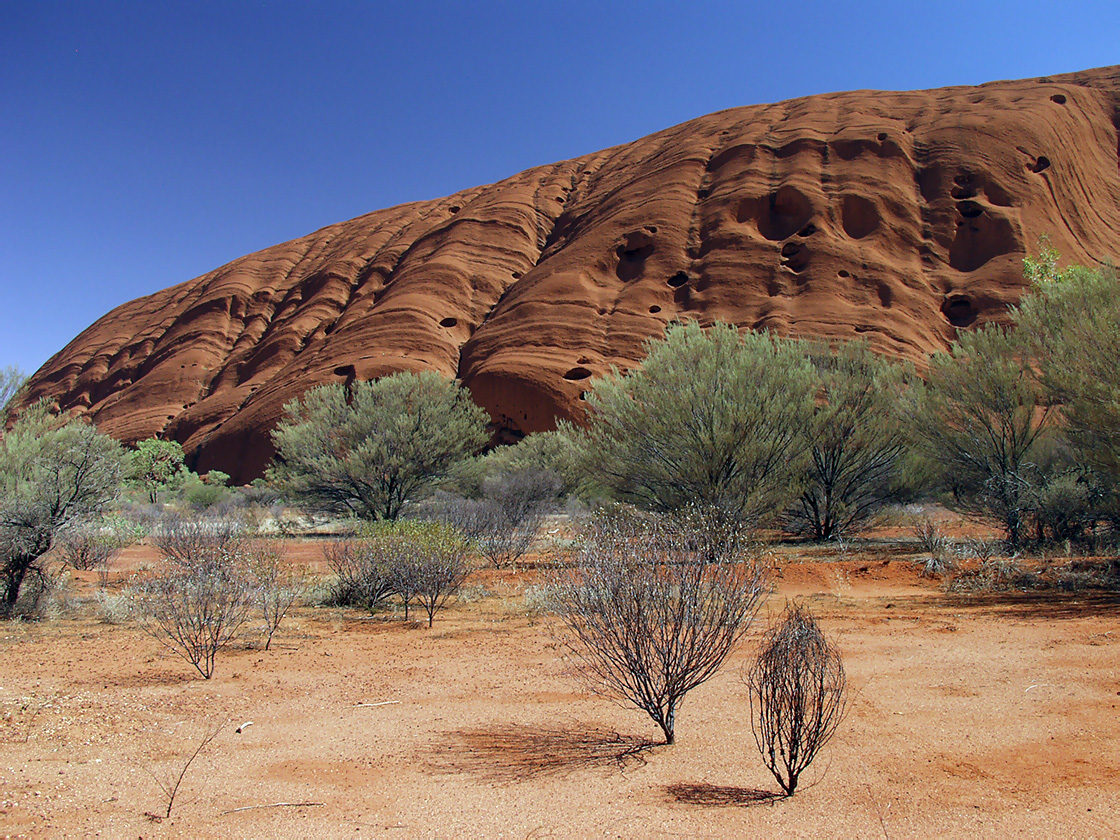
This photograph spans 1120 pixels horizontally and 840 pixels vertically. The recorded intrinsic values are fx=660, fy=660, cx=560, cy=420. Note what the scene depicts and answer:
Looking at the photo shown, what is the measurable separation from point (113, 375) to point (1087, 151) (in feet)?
238

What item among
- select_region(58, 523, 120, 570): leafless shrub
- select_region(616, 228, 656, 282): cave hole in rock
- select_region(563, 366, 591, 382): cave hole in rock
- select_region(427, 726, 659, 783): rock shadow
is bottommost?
select_region(427, 726, 659, 783): rock shadow

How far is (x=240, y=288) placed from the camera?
55.4 meters

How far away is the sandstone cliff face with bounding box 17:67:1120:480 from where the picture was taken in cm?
3356

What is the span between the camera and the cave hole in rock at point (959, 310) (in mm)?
33031

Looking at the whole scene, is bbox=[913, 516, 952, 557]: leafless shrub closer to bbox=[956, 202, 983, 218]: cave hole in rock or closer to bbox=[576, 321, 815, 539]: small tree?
bbox=[576, 321, 815, 539]: small tree

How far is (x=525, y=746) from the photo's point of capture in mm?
4027

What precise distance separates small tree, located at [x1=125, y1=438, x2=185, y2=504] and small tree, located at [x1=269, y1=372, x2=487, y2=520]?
1235cm

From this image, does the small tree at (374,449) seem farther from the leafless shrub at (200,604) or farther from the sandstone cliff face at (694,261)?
the leafless shrub at (200,604)

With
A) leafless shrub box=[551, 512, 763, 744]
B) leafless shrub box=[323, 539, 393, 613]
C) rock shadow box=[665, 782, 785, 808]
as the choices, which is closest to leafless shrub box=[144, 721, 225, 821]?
leafless shrub box=[551, 512, 763, 744]

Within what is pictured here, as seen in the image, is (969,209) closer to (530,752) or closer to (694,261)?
(694,261)

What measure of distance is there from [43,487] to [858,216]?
39.5 m

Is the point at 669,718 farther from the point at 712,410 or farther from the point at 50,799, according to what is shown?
the point at 712,410

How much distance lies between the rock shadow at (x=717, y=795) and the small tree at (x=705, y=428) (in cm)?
913

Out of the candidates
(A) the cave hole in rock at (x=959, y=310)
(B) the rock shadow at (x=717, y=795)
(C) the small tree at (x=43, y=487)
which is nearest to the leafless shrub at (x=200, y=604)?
(C) the small tree at (x=43, y=487)
